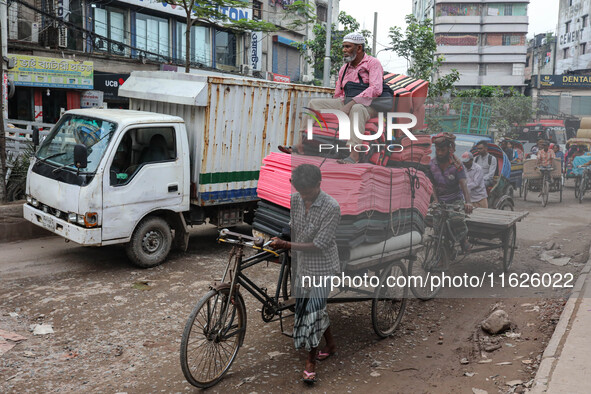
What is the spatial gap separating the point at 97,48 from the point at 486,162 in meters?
19.0

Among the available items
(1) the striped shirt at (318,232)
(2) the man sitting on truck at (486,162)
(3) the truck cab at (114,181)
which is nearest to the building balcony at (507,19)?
(3) the truck cab at (114,181)

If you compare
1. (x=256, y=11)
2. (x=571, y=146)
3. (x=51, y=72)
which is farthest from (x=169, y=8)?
(x=571, y=146)

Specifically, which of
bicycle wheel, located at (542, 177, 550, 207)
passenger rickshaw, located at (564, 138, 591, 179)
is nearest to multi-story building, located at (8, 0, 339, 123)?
passenger rickshaw, located at (564, 138, 591, 179)

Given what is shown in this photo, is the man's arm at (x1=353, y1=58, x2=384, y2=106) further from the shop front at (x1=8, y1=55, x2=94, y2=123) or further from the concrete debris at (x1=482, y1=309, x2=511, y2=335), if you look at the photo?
the shop front at (x1=8, y1=55, x2=94, y2=123)

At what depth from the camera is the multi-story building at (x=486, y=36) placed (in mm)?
62938

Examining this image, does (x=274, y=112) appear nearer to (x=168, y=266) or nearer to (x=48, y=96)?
(x=168, y=266)

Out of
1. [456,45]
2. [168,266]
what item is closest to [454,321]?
[168,266]

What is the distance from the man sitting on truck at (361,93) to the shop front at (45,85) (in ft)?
50.2

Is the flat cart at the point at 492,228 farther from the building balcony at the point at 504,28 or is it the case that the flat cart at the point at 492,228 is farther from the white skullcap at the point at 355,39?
the building balcony at the point at 504,28

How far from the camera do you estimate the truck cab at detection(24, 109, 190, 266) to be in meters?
6.66

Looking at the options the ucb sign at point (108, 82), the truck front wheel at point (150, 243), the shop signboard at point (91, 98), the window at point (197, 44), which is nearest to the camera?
the truck front wheel at point (150, 243)

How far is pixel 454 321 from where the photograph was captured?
5691 millimetres

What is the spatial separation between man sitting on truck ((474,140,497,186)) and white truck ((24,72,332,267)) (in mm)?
3833

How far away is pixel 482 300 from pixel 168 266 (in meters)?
3.98
